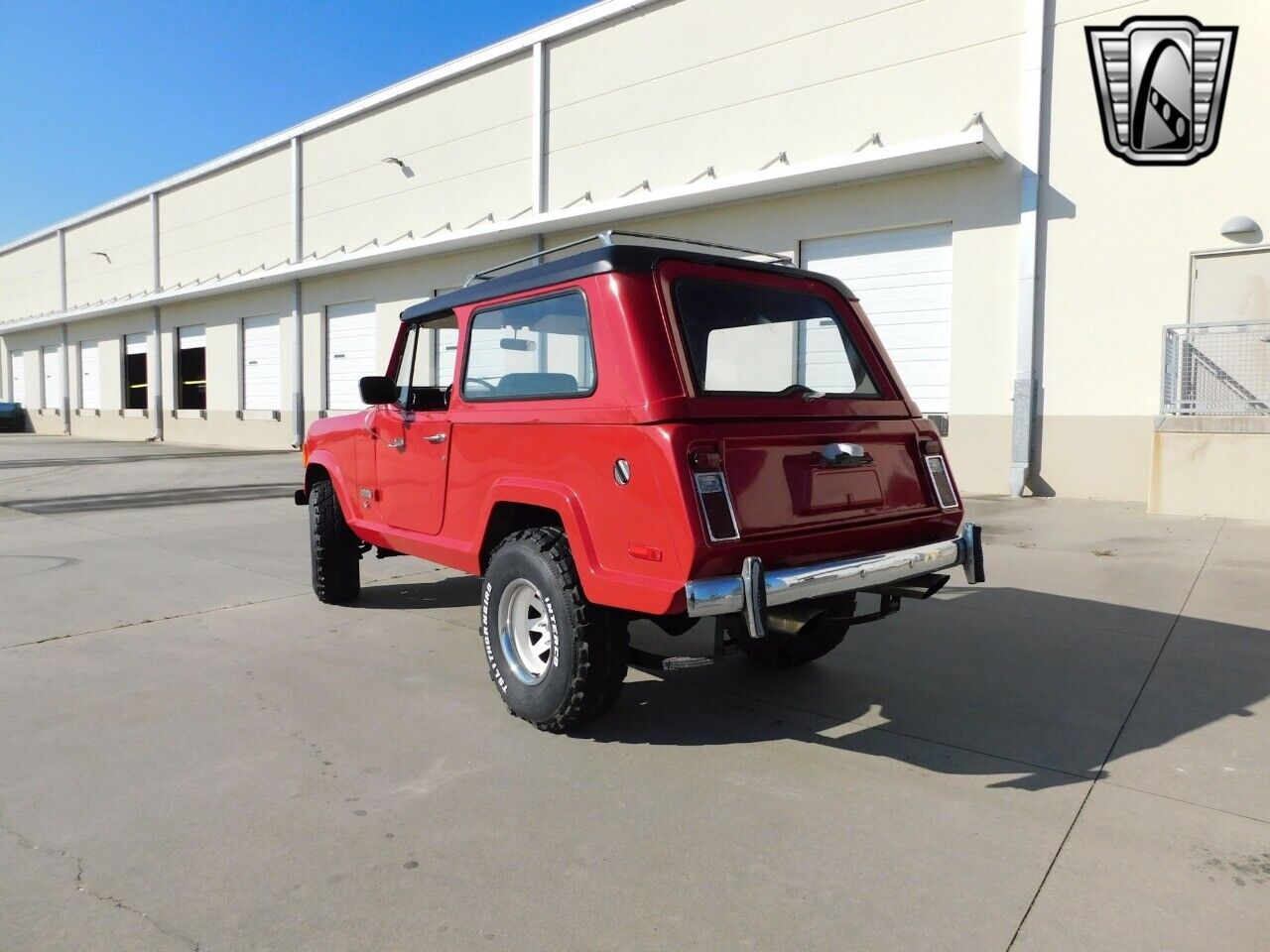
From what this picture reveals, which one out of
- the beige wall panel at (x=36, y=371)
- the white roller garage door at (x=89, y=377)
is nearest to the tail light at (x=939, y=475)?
the white roller garage door at (x=89, y=377)

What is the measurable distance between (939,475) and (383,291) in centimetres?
2004

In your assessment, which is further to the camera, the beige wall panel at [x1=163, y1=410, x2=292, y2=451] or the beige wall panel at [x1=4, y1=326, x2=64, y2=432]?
the beige wall panel at [x1=4, y1=326, x2=64, y2=432]

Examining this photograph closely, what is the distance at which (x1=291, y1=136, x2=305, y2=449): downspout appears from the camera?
24.3 meters

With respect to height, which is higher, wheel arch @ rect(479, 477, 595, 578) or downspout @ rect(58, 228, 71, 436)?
downspout @ rect(58, 228, 71, 436)

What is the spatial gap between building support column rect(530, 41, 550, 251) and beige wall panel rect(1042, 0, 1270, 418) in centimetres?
977

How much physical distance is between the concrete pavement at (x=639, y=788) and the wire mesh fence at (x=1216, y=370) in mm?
5215

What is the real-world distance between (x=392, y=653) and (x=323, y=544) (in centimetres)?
135

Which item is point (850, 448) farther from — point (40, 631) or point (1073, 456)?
point (1073, 456)

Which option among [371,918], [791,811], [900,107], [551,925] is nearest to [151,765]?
[371,918]

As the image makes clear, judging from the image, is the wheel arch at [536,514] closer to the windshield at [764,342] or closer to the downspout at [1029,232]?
the windshield at [764,342]

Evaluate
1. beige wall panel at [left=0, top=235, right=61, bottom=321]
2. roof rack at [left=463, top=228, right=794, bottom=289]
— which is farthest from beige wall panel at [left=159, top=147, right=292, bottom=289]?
roof rack at [left=463, top=228, right=794, bottom=289]

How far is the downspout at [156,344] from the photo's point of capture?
30281 millimetres

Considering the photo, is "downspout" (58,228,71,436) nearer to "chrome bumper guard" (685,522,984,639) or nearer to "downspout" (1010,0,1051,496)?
"downspout" (1010,0,1051,496)

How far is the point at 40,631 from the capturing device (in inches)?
209
